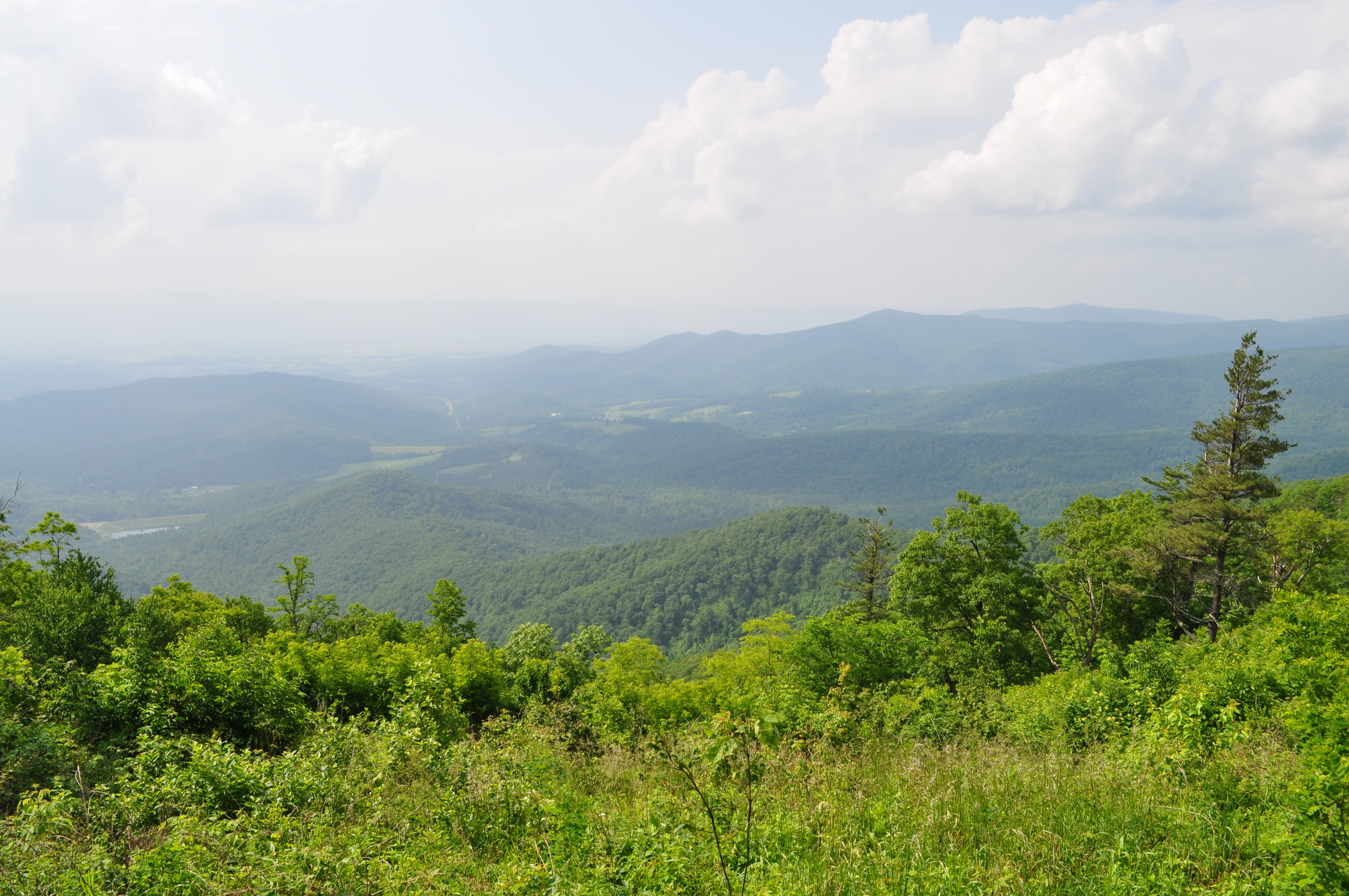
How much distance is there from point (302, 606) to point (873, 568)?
33618 millimetres

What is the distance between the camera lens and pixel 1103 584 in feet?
72.4

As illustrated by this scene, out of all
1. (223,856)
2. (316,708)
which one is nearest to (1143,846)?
(223,856)

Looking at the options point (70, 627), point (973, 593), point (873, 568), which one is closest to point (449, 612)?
point (70, 627)

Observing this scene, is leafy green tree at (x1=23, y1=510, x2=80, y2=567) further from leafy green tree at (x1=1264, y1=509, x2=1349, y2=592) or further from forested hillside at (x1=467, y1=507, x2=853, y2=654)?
forested hillside at (x1=467, y1=507, x2=853, y2=654)

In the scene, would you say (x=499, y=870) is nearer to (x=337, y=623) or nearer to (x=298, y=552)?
(x=337, y=623)

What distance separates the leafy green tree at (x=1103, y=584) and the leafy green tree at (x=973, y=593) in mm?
1141

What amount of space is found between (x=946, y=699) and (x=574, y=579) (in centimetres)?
12459

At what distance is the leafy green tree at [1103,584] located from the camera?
70.8 ft

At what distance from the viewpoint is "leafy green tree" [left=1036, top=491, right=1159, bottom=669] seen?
850 inches

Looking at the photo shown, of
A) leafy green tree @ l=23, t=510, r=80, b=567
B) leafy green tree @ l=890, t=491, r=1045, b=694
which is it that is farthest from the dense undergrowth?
leafy green tree @ l=23, t=510, r=80, b=567

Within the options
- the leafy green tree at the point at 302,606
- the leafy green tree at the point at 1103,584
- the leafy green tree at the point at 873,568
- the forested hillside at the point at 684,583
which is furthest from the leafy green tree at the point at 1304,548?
the forested hillside at the point at 684,583

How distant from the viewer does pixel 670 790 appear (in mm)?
6973

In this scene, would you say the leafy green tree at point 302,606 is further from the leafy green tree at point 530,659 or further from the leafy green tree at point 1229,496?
the leafy green tree at point 1229,496

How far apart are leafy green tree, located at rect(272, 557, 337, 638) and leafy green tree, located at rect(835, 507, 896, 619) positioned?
2846cm
